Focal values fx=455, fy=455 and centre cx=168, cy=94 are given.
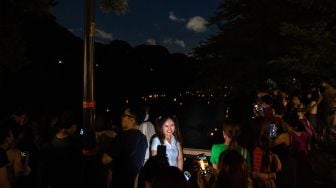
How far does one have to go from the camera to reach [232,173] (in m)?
3.93

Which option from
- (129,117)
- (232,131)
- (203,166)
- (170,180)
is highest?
(129,117)

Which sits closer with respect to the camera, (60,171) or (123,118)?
(123,118)

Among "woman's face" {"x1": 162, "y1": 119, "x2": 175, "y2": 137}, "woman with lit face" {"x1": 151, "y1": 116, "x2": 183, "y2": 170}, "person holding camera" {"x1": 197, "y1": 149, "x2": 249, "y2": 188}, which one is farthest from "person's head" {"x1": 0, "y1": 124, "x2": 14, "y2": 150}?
"person holding camera" {"x1": 197, "y1": 149, "x2": 249, "y2": 188}

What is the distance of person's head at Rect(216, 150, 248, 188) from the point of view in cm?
392

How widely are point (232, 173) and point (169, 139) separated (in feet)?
7.75

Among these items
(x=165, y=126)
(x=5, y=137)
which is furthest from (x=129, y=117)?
(x=5, y=137)

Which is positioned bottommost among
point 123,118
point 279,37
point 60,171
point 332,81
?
point 60,171

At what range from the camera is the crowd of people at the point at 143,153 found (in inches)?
182

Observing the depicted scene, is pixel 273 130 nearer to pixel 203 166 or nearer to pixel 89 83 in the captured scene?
pixel 203 166

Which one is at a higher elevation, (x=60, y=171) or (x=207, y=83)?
(x=207, y=83)

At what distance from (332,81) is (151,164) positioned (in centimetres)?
986

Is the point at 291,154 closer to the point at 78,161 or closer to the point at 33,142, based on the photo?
the point at 78,161

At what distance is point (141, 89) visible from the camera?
95.3ft

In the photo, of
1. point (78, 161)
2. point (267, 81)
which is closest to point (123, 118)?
point (78, 161)
